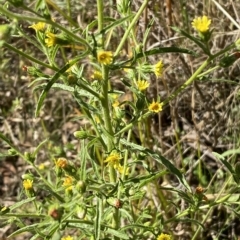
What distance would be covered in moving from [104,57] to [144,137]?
1.28 m

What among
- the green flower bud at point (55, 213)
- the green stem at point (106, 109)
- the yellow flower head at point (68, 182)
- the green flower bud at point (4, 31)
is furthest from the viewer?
the yellow flower head at point (68, 182)

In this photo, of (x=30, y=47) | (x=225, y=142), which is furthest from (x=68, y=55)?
(x=225, y=142)

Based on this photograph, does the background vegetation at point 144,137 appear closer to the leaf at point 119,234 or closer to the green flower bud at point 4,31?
the leaf at point 119,234

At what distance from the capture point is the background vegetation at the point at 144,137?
78.7 inches

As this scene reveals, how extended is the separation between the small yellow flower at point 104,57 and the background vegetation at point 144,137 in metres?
0.09

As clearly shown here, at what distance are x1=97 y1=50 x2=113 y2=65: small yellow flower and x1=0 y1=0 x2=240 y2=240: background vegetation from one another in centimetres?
9

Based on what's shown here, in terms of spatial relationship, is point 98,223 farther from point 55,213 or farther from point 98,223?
point 55,213

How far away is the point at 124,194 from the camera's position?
193cm

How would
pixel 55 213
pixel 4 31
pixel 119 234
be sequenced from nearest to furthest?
pixel 4 31 → pixel 55 213 → pixel 119 234

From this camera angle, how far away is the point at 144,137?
284 centimetres

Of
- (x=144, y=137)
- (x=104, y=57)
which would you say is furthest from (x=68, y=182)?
(x=144, y=137)

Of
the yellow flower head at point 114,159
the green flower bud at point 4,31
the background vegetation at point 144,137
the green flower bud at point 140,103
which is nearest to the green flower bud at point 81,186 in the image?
the background vegetation at point 144,137

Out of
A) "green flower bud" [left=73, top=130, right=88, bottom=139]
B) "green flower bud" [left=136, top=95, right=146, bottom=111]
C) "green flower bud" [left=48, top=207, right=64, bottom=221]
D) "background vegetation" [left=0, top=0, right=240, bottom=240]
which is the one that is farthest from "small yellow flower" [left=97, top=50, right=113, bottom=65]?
"green flower bud" [left=48, top=207, right=64, bottom=221]

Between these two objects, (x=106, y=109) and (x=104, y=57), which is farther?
(x=106, y=109)
